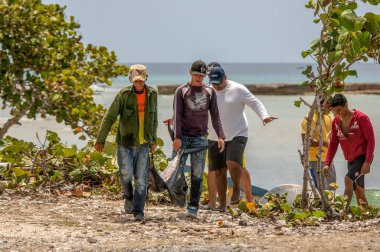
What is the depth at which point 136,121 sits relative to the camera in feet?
31.0

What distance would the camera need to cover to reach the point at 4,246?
8.11 metres

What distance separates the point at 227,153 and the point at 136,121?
1.79 metres

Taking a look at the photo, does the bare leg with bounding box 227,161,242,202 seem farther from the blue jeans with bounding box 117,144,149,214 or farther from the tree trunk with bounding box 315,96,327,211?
the blue jeans with bounding box 117,144,149,214

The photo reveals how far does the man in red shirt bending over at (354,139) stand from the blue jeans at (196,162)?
1.73 metres

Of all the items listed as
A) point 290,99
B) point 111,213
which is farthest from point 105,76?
point 290,99

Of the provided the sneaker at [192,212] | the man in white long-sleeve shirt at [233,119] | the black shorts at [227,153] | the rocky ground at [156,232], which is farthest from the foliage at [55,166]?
the sneaker at [192,212]

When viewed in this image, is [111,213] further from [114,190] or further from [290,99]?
[290,99]

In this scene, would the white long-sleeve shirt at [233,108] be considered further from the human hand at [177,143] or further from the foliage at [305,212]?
the human hand at [177,143]

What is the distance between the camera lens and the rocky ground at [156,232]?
7977 mm

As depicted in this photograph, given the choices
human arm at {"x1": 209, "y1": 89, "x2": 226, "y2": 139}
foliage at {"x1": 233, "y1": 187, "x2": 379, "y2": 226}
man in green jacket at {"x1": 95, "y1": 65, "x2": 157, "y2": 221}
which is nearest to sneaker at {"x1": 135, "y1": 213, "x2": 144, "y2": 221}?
man in green jacket at {"x1": 95, "y1": 65, "x2": 157, "y2": 221}

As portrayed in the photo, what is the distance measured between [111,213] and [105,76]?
706 cm

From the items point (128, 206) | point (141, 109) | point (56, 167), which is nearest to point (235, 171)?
point (128, 206)

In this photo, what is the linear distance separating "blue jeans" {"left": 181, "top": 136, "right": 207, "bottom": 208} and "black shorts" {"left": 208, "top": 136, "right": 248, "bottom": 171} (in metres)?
0.93

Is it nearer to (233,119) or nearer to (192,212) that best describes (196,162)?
(192,212)
